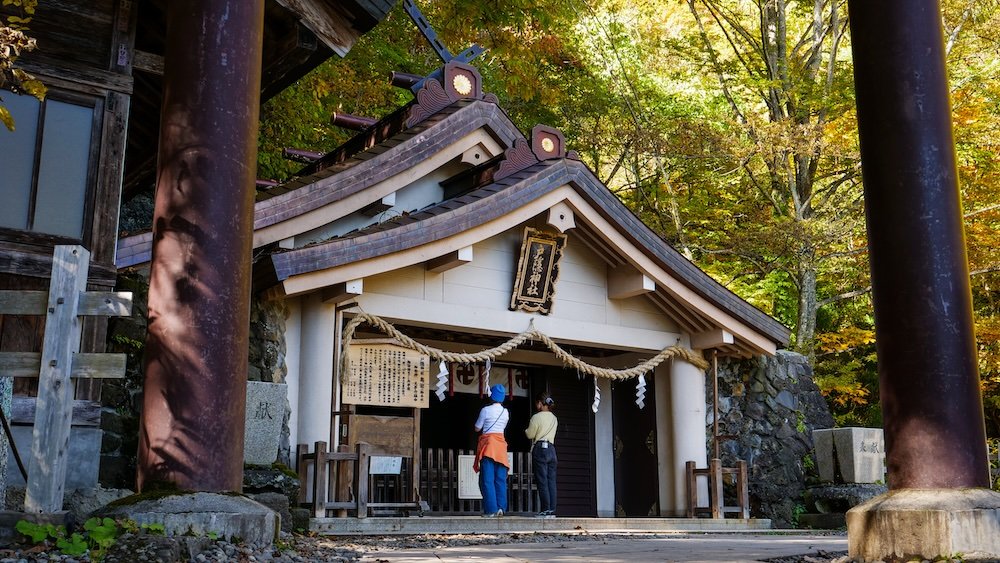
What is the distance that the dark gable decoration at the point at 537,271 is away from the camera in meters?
13.3

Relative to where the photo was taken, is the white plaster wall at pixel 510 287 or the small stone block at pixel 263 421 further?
the white plaster wall at pixel 510 287

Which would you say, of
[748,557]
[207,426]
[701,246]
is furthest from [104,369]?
[701,246]

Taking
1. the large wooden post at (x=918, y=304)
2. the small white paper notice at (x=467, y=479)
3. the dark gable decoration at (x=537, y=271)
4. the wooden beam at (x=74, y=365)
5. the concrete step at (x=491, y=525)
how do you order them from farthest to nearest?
the small white paper notice at (x=467, y=479) < the dark gable decoration at (x=537, y=271) < the concrete step at (x=491, y=525) < the wooden beam at (x=74, y=365) < the large wooden post at (x=918, y=304)

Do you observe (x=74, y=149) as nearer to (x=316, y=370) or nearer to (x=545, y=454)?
(x=316, y=370)

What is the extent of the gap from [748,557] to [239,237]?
13.1 ft

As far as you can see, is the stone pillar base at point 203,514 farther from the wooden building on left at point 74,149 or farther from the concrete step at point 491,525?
the concrete step at point 491,525

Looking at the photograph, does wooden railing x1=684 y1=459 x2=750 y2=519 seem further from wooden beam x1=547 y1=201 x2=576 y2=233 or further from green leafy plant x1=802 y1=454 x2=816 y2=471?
wooden beam x1=547 y1=201 x2=576 y2=233

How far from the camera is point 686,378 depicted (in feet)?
47.9

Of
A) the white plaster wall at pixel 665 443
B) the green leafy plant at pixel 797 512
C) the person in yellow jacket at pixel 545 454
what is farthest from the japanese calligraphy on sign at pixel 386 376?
the green leafy plant at pixel 797 512

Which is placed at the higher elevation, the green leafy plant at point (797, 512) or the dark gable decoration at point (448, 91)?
the dark gable decoration at point (448, 91)

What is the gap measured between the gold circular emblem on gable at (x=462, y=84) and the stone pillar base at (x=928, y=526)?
10.4 metres

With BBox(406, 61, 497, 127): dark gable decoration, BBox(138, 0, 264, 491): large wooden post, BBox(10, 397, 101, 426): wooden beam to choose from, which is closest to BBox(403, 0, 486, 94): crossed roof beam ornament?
BBox(406, 61, 497, 127): dark gable decoration

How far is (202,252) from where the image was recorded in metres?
5.60

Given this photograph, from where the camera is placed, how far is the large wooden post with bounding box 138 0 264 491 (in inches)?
214
